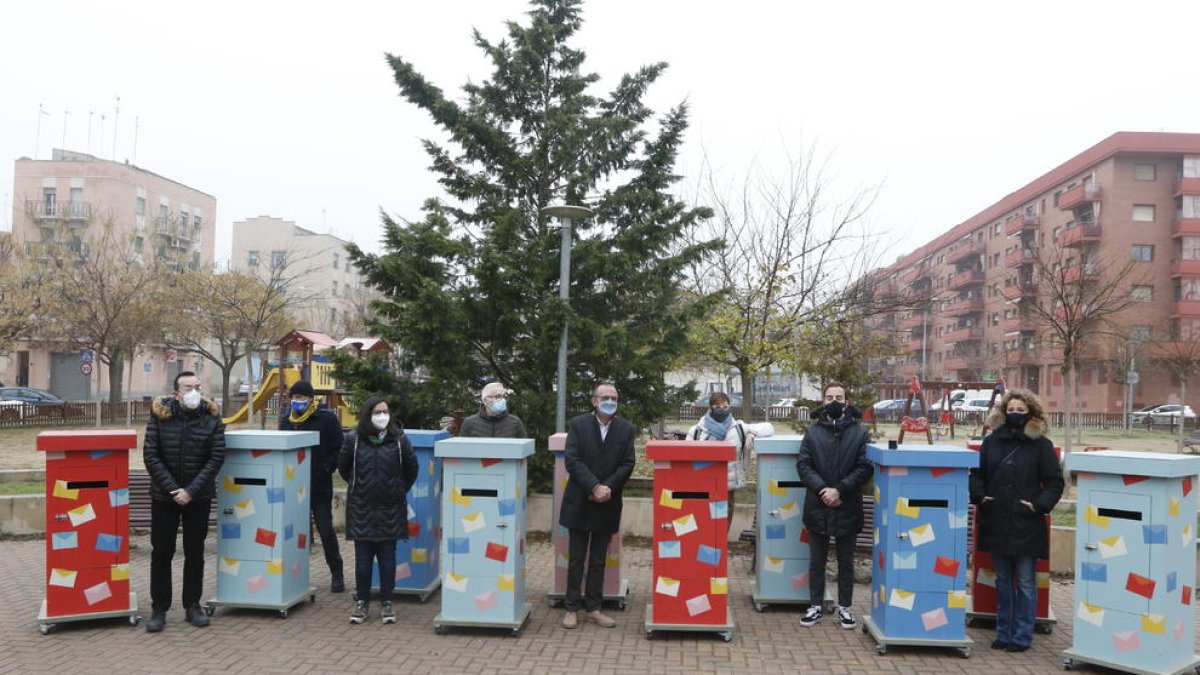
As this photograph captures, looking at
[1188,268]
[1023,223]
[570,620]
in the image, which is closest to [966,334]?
[1023,223]

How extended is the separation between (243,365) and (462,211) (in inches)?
2451

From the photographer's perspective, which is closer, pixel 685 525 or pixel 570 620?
pixel 685 525

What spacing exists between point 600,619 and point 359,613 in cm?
188

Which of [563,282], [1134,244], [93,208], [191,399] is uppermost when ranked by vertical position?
[93,208]

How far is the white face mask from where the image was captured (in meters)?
6.49

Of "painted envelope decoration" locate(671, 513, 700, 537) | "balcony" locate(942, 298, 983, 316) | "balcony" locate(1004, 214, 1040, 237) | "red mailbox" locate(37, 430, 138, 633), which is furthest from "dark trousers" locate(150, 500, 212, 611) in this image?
"balcony" locate(942, 298, 983, 316)

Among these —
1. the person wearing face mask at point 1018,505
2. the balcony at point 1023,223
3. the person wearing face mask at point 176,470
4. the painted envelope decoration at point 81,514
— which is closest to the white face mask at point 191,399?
the person wearing face mask at point 176,470

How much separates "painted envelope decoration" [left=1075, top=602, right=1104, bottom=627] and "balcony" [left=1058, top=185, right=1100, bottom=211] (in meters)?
52.9

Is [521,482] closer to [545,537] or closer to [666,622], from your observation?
[666,622]

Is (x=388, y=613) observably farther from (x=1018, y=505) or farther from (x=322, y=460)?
(x=1018, y=505)

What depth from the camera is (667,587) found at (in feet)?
21.1

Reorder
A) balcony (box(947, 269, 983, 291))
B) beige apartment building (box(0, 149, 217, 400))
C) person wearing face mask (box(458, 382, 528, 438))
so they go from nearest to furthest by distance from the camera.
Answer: person wearing face mask (box(458, 382, 528, 438)) < beige apartment building (box(0, 149, 217, 400)) < balcony (box(947, 269, 983, 291))

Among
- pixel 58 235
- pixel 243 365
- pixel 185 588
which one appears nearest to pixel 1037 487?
pixel 185 588

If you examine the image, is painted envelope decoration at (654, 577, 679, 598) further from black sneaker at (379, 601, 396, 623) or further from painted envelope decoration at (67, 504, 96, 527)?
painted envelope decoration at (67, 504, 96, 527)
